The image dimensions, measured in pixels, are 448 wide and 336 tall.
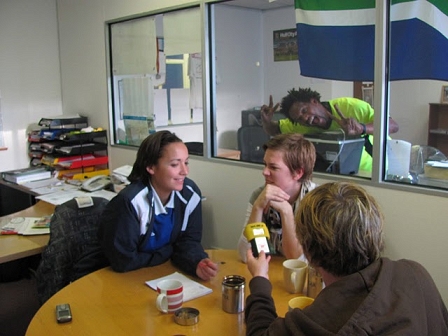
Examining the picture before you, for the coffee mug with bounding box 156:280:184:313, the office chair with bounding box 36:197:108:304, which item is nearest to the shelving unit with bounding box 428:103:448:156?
the coffee mug with bounding box 156:280:184:313

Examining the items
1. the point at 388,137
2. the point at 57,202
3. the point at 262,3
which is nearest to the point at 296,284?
the point at 388,137

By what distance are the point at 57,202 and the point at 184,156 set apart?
1341 millimetres

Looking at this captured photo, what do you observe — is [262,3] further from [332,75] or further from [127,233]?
[127,233]

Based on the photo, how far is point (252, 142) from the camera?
322 cm

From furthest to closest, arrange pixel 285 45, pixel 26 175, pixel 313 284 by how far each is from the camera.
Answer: pixel 26 175 < pixel 285 45 < pixel 313 284

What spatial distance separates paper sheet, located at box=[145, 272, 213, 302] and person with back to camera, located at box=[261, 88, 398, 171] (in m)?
1.15

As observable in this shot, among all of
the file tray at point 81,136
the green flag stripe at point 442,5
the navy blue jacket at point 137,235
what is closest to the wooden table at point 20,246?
the navy blue jacket at point 137,235

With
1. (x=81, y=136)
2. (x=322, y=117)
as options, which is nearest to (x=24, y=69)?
(x=81, y=136)

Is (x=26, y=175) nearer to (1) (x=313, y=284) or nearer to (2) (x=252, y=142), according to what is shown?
(2) (x=252, y=142)

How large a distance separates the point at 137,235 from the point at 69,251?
1.41 feet

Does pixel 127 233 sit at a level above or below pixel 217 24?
below

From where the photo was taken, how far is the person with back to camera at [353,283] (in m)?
0.97

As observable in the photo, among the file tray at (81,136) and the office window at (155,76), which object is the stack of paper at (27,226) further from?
the file tray at (81,136)

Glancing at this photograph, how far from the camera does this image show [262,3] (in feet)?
12.4
